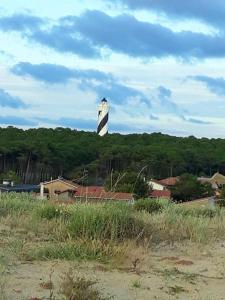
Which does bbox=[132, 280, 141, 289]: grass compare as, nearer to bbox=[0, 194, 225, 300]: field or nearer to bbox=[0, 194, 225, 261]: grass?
bbox=[0, 194, 225, 300]: field

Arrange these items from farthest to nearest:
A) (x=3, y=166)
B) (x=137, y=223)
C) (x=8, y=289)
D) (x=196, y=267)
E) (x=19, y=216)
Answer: (x=3, y=166) → (x=19, y=216) → (x=137, y=223) → (x=196, y=267) → (x=8, y=289)

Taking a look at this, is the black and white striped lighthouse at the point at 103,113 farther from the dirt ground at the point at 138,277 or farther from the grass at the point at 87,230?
the dirt ground at the point at 138,277

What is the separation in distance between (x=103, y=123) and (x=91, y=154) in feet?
36.9

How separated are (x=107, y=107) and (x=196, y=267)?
87.8 meters

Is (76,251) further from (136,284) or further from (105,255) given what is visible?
(136,284)

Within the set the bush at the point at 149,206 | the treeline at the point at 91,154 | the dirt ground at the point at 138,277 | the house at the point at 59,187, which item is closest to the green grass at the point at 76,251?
the dirt ground at the point at 138,277

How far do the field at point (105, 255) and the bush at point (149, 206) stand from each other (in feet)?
5.59

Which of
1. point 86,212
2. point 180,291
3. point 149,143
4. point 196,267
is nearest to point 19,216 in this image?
point 86,212

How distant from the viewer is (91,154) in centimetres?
8619

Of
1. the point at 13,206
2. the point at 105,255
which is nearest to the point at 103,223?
the point at 105,255

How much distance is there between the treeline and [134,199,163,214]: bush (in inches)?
2041

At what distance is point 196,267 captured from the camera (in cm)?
804

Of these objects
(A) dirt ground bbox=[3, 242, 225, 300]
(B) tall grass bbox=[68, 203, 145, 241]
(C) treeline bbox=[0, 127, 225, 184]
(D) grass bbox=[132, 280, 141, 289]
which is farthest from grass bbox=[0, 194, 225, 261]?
(C) treeline bbox=[0, 127, 225, 184]

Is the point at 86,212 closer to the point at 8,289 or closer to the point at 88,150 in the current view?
the point at 8,289
